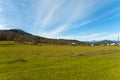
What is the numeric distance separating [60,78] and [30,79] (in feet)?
9.83

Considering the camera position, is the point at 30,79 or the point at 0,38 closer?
the point at 30,79

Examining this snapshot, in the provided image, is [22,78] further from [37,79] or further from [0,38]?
[0,38]

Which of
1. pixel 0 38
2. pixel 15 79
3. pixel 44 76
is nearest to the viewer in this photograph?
pixel 15 79

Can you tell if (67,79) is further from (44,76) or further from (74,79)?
(44,76)

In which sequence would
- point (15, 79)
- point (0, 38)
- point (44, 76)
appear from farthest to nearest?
point (0, 38) < point (44, 76) < point (15, 79)

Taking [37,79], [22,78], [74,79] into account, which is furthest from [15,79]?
[74,79]

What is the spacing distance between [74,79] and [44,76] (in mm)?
3313

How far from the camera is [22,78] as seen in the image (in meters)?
16.5

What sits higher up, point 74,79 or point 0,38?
point 0,38

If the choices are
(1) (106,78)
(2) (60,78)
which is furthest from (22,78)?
(1) (106,78)

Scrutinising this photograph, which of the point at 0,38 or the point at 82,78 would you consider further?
the point at 0,38

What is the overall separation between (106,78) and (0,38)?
485 ft

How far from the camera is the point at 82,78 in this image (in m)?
16.9

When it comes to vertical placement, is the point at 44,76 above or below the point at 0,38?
below
